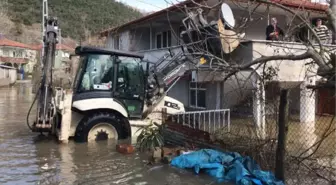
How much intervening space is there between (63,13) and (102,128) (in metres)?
78.4

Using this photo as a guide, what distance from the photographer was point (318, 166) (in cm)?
640

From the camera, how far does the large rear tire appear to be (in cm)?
1093

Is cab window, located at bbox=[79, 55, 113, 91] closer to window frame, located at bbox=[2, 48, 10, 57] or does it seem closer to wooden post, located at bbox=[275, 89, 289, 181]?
wooden post, located at bbox=[275, 89, 289, 181]

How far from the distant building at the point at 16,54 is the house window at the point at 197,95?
199 ft

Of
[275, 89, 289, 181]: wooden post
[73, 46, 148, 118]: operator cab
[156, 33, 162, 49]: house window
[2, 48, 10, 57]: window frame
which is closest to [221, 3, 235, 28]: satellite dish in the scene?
[73, 46, 148, 118]: operator cab

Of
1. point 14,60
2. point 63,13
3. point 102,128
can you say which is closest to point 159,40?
point 102,128

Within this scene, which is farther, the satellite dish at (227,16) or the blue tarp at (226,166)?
the satellite dish at (227,16)

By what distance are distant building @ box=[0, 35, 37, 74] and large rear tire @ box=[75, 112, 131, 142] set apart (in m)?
66.3

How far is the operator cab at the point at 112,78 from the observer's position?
11.1m

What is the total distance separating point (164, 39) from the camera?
21859mm

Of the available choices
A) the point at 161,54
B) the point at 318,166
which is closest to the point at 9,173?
the point at 318,166

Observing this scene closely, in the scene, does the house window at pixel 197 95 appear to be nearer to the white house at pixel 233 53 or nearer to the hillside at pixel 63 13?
the white house at pixel 233 53

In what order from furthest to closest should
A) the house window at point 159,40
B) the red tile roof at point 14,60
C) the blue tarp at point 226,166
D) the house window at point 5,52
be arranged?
the house window at point 5,52 → the red tile roof at point 14,60 → the house window at point 159,40 → the blue tarp at point 226,166

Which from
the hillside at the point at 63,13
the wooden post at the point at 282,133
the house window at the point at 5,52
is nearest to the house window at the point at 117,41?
the wooden post at the point at 282,133
